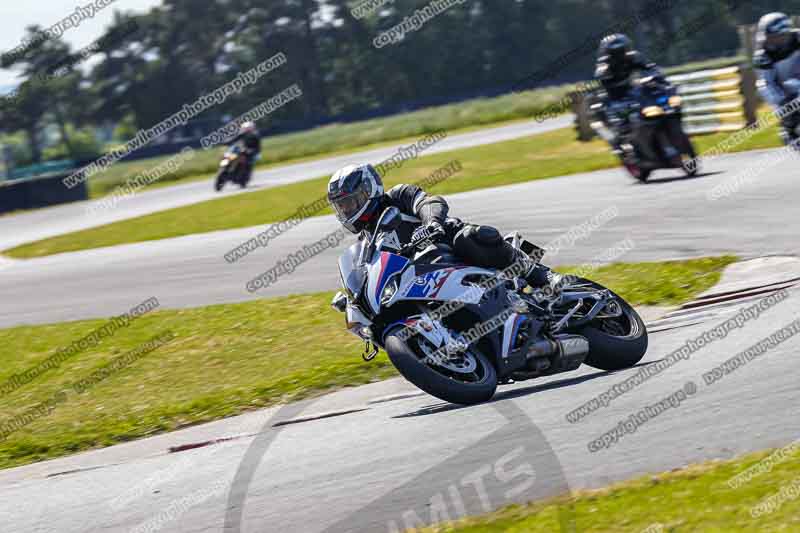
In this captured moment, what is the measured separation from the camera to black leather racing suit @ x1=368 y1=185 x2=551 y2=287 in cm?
722

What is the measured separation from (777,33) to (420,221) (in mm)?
8848

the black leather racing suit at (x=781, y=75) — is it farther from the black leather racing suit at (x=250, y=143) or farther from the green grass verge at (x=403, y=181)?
the black leather racing suit at (x=250, y=143)

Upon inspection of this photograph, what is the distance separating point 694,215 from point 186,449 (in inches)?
313

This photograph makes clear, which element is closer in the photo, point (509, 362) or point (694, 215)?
point (509, 362)

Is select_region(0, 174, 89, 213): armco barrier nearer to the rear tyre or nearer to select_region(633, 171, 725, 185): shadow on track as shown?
select_region(633, 171, 725, 185): shadow on track

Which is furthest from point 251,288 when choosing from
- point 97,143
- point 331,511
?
point 97,143

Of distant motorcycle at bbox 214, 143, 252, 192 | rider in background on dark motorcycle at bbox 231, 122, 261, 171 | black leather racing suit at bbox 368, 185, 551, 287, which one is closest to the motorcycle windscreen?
black leather racing suit at bbox 368, 185, 551, 287

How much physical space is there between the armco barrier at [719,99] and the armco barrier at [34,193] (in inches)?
875

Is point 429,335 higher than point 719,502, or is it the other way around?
point 429,335

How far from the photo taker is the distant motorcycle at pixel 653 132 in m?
17.0

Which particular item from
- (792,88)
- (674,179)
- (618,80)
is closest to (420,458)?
(792,88)

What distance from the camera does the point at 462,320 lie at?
23.5 ft

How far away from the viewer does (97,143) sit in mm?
88812

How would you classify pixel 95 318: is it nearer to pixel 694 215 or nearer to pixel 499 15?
pixel 694 215
